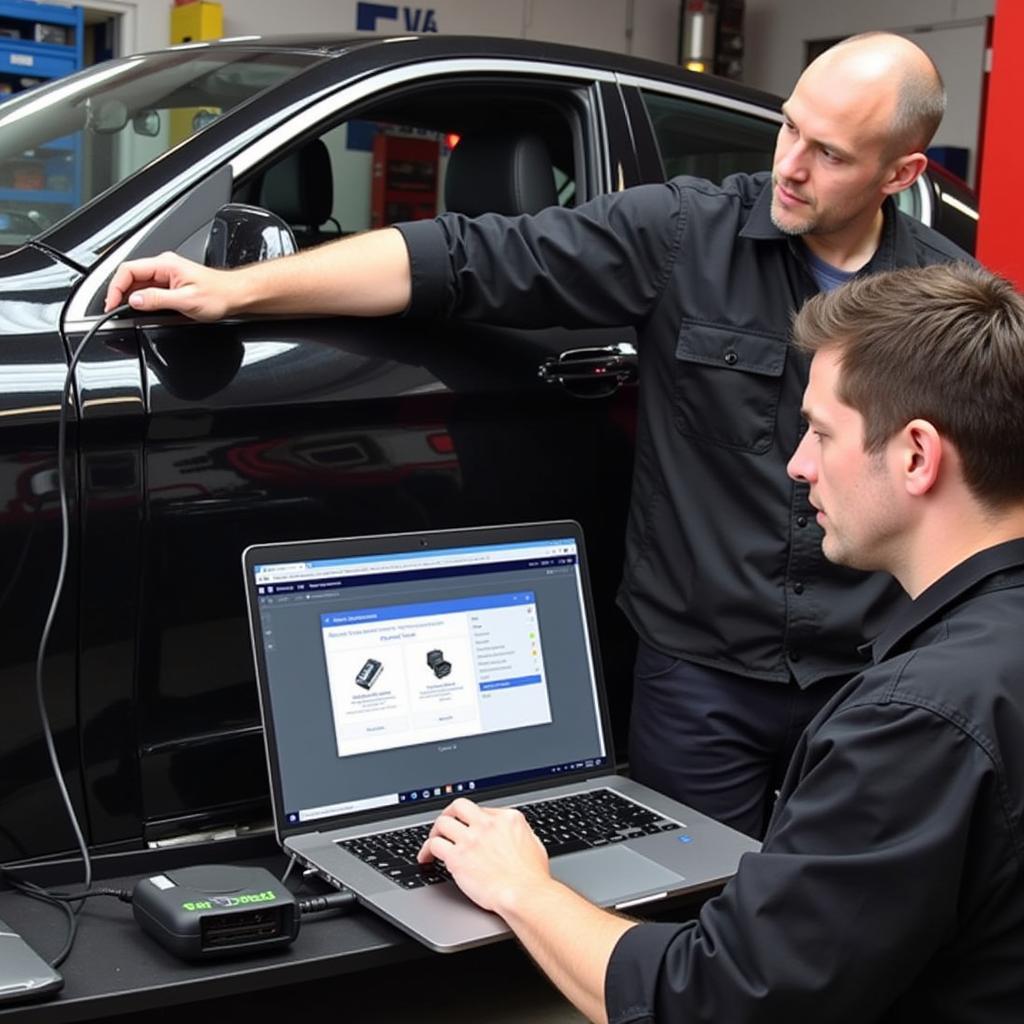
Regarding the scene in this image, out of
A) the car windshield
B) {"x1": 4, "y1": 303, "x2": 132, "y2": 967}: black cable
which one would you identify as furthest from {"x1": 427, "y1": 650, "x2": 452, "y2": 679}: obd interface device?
the car windshield

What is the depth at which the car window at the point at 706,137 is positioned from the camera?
311 cm

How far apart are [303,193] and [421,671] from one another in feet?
3.92

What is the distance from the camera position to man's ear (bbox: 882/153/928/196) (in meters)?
2.53

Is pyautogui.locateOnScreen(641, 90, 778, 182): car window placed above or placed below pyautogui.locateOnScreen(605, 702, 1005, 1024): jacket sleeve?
above

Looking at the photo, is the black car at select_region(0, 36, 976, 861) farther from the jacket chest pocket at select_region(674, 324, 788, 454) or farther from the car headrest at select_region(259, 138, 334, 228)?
the jacket chest pocket at select_region(674, 324, 788, 454)

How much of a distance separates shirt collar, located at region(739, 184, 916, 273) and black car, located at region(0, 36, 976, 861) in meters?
0.38

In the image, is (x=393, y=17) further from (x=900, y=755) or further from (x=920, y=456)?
(x=900, y=755)

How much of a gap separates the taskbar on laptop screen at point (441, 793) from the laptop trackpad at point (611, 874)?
212mm

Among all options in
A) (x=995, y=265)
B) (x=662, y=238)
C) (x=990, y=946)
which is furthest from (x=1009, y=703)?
(x=995, y=265)

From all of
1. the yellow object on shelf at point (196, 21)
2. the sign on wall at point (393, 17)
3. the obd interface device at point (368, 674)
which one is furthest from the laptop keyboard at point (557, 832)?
the sign on wall at point (393, 17)

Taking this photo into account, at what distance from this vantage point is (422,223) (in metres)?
2.41

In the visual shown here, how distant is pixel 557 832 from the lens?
7.61 ft

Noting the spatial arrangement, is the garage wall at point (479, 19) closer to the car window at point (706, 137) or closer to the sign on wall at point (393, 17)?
the sign on wall at point (393, 17)

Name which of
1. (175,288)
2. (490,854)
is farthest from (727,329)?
(490,854)
